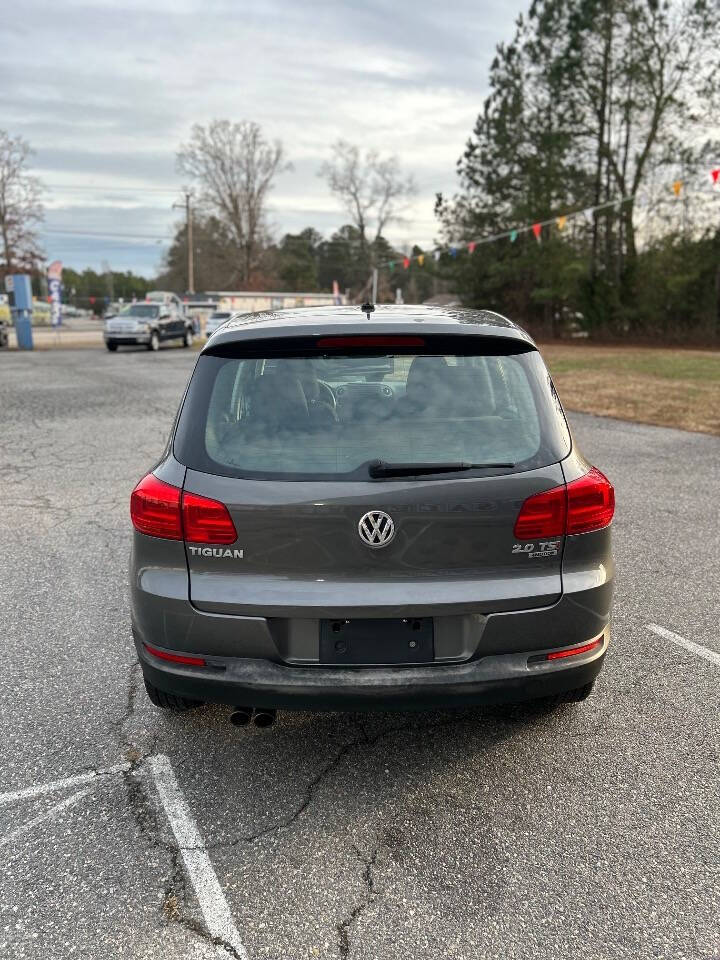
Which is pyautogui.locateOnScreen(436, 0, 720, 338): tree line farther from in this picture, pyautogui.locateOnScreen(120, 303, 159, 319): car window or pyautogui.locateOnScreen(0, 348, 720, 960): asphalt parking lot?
pyautogui.locateOnScreen(0, 348, 720, 960): asphalt parking lot

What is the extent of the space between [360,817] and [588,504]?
133 cm

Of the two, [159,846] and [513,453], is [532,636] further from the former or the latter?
[159,846]

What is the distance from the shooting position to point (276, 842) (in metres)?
2.45

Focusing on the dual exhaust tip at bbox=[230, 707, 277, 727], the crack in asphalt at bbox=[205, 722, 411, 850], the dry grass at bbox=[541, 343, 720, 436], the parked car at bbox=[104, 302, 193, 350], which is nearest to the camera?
the crack in asphalt at bbox=[205, 722, 411, 850]

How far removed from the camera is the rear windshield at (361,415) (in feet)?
8.38

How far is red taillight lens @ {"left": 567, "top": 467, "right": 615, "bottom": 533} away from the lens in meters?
2.61

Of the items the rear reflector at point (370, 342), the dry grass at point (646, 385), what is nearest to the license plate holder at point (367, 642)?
the rear reflector at point (370, 342)

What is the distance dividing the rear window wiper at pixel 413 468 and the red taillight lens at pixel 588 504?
33 cm

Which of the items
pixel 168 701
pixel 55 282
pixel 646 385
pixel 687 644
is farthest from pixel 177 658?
pixel 55 282

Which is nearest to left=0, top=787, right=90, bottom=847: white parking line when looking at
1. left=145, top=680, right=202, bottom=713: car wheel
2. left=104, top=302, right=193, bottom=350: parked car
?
left=145, top=680, right=202, bottom=713: car wheel

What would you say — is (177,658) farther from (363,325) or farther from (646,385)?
(646,385)

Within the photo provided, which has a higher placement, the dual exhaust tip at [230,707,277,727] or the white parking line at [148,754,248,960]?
the dual exhaust tip at [230,707,277,727]

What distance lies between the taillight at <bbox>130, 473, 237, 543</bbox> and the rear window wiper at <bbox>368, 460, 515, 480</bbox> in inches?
20.1

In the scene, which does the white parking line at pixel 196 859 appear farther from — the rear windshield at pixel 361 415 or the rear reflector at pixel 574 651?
the rear reflector at pixel 574 651
